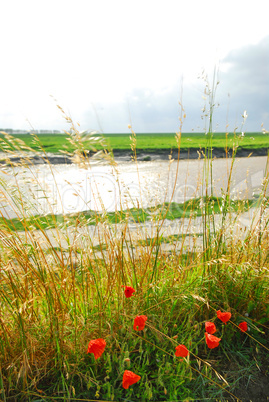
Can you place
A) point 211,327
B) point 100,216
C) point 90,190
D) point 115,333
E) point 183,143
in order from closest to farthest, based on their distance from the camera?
point 211,327 < point 115,333 < point 100,216 < point 90,190 < point 183,143

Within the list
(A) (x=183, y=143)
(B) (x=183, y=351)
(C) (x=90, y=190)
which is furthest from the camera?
(A) (x=183, y=143)

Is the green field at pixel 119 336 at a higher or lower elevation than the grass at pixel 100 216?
lower

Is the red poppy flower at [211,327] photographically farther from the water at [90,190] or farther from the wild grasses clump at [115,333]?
the water at [90,190]

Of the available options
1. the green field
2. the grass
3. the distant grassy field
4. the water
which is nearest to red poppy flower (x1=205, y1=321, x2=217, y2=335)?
the green field

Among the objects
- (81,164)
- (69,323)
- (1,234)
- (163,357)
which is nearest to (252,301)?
(163,357)

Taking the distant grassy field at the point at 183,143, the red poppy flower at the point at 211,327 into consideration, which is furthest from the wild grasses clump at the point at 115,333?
the distant grassy field at the point at 183,143

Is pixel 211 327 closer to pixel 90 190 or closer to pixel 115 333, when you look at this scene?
pixel 115 333

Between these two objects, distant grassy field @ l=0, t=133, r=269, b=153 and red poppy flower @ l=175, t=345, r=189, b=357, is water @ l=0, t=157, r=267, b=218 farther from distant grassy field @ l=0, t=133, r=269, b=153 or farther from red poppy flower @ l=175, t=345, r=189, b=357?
red poppy flower @ l=175, t=345, r=189, b=357

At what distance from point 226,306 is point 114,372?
72 centimetres

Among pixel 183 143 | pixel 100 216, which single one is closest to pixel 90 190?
pixel 100 216

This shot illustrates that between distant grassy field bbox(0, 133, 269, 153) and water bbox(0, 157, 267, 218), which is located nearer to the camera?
water bbox(0, 157, 267, 218)

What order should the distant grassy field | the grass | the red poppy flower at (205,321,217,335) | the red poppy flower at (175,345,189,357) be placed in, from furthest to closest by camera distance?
1. the distant grassy field
2. the grass
3. the red poppy flower at (205,321,217,335)
4. the red poppy flower at (175,345,189,357)

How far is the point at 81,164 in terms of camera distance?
1503mm

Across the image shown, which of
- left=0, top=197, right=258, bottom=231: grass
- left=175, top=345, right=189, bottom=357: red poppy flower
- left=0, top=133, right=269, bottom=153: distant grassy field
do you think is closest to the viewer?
left=175, top=345, right=189, bottom=357: red poppy flower
